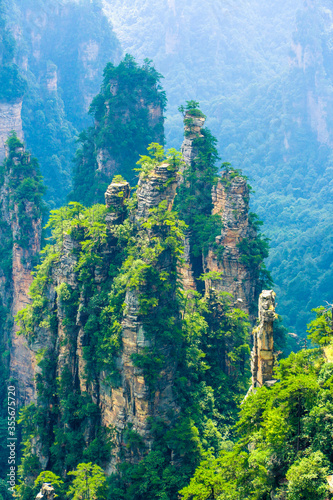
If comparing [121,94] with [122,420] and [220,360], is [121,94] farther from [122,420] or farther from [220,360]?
[122,420]

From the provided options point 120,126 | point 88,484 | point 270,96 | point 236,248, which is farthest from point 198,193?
point 270,96

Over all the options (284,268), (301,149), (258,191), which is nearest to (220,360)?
(284,268)

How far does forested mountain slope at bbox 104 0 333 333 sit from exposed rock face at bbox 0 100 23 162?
92.2ft

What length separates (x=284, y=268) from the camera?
60.6 metres

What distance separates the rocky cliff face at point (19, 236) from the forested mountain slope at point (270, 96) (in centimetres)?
2246

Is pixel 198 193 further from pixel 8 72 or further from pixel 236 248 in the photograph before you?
pixel 8 72

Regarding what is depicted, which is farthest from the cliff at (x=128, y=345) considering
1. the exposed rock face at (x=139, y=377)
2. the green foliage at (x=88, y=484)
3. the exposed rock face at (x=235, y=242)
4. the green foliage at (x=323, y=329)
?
the green foliage at (x=323, y=329)

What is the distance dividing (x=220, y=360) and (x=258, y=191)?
45621 mm

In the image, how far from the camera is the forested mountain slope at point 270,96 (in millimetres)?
61781

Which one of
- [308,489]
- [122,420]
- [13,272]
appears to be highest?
[13,272]

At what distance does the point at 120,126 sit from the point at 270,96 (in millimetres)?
42597

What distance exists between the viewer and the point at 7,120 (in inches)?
2635

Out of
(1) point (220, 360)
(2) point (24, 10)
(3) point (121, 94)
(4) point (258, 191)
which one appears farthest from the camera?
(2) point (24, 10)

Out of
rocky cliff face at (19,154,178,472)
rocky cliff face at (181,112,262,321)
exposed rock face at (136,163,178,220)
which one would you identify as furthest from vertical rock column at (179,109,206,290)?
exposed rock face at (136,163,178,220)
